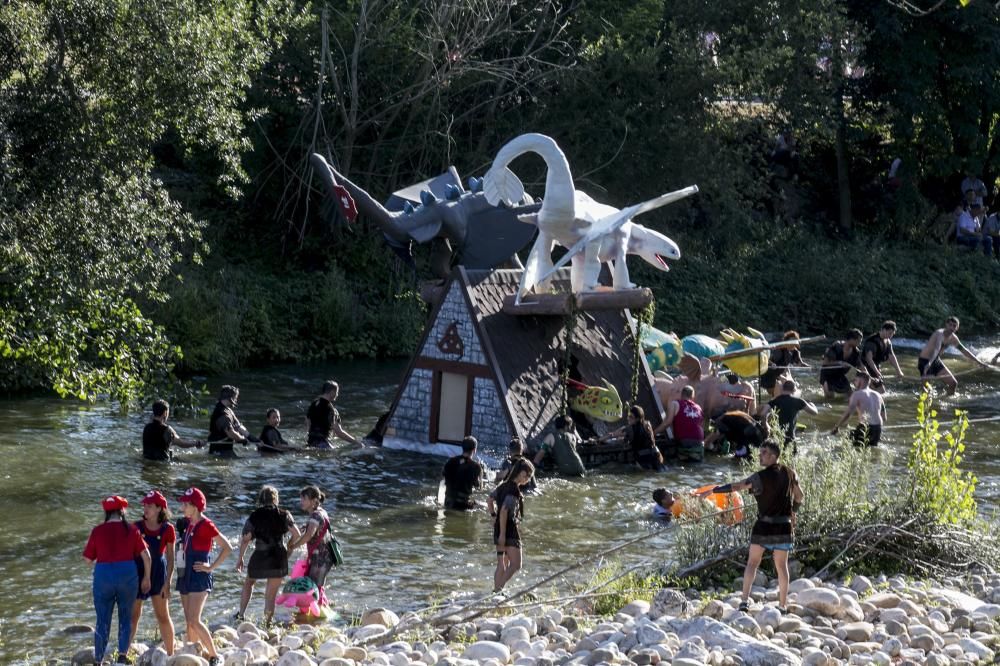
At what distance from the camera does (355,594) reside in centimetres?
1362

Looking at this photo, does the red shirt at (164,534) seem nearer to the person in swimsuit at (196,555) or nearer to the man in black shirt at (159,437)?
the person in swimsuit at (196,555)

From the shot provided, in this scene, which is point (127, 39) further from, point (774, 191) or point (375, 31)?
point (774, 191)

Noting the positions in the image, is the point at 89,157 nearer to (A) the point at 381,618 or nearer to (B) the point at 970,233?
(A) the point at 381,618

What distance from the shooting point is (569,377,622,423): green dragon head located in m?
19.8

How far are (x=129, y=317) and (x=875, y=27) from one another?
25.7m

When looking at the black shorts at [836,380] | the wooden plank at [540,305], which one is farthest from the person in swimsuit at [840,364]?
the wooden plank at [540,305]

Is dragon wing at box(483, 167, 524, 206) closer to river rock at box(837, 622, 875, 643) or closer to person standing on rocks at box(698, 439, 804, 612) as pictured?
person standing on rocks at box(698, 439, 804, 612)

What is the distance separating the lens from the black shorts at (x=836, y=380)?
25953mm

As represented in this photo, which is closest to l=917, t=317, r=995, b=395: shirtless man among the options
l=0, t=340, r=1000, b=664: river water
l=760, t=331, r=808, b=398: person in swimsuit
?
l=760, t=331, r=808, b=398: person in swimsuit

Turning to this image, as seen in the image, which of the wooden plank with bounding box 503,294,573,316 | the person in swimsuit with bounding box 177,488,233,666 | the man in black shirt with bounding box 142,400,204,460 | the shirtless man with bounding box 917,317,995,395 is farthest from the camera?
the shirtless man with bounding box 917,317,995,395

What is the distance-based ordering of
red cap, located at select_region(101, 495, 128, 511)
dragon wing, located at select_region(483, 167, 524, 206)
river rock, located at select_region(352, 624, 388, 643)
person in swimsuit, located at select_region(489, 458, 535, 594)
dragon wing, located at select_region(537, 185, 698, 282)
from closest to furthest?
1. red cap, located at select_region(101, 495, 128, 511)
2. river rock, located at select_region(352, 624, 388, 643)
3. person in swimsuit, located at select_region(489, 458, 535, 594)
4. dragon wing, located at select_region(537, 185, 698, 282)
5. dragon wing, located at select_region(483, 167, 524, 206)

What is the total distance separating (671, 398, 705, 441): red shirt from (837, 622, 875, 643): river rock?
9.18 metres

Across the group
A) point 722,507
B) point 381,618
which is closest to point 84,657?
point 381,618

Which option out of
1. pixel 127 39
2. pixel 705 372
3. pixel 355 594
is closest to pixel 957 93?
pixel 705 372
